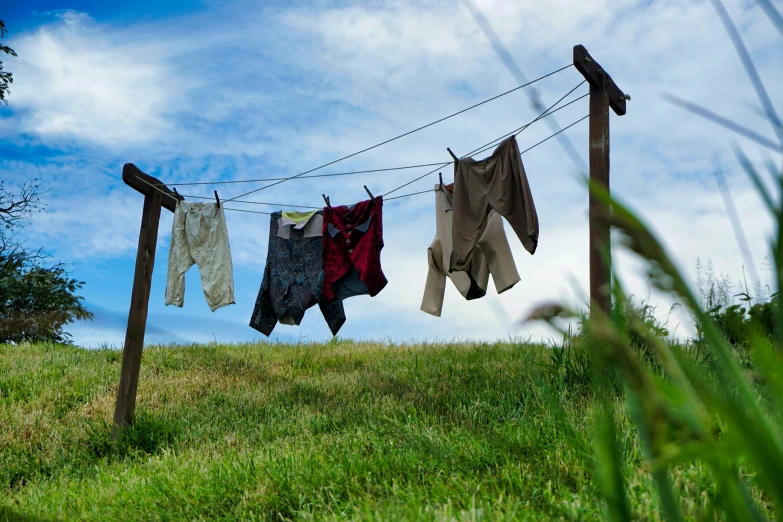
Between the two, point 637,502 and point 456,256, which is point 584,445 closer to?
point 637,502

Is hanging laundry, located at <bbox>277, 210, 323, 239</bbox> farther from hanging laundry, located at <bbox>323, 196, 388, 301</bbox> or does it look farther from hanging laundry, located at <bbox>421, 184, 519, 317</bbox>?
hanging laundry, located at <bbox>421, 184, 519, 317</bbox>

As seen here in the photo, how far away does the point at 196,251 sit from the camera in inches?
285

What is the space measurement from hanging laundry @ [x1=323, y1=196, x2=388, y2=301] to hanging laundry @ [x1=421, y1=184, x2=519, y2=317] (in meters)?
0.55

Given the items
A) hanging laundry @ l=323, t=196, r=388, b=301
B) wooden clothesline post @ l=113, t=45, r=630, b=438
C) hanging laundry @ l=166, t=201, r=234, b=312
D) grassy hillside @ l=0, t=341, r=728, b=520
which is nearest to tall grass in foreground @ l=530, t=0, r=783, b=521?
grassy hillside @ l=0, t=341, r=728, b=520

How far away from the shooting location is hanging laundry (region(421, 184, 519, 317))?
19.9 ft

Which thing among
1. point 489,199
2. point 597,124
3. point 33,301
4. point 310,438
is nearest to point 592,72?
point 597,124

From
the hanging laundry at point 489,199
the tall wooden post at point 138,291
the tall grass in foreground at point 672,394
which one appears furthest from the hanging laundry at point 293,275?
the tall grass in foreground at point 672,394

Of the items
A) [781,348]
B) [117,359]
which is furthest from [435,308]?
[781,348]

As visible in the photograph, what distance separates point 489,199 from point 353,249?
1.56 m

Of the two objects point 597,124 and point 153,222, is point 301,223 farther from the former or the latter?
point 597,124

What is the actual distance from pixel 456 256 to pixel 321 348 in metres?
3.53

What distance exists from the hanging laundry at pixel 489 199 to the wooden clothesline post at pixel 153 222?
703 millimetres

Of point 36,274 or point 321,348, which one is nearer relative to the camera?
point 321,348

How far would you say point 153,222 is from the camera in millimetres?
6723
